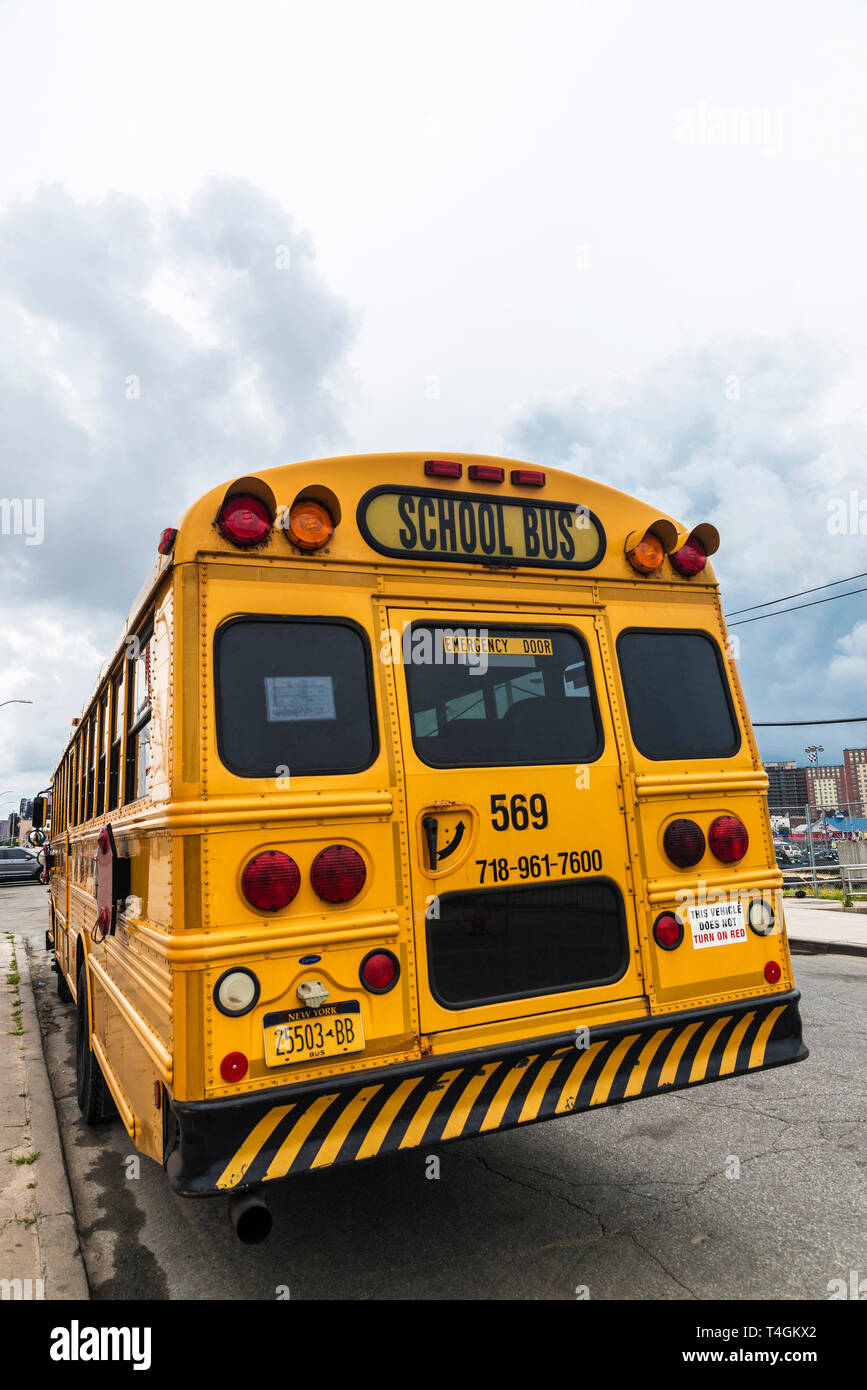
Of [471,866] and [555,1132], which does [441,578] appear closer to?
[471,866]

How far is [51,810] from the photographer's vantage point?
1071 centimetres

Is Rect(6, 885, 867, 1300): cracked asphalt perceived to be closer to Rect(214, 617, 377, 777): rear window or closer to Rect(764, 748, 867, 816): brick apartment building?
Rect(214, 617, 377, 777): rear window

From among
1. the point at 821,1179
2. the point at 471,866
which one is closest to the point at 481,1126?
the point at 471,866

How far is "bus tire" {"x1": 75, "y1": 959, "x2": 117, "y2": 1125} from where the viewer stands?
5.48 m

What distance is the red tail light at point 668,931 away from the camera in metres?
3.59

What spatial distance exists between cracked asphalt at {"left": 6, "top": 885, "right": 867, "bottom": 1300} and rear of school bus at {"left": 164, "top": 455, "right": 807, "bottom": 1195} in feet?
1.99

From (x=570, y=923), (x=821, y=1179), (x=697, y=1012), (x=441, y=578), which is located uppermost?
(x=441, y=578)

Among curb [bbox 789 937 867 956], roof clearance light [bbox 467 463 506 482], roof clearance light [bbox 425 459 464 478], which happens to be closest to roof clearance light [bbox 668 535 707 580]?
roof clearance light [bbox 467 463 506 482]

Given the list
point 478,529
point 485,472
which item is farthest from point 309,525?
point 485,472

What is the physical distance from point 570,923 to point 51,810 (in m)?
8.91

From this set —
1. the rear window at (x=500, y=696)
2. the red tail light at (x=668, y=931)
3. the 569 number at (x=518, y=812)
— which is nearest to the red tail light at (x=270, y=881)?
the rear window at (x=500, y=696)

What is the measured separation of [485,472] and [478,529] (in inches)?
9.8

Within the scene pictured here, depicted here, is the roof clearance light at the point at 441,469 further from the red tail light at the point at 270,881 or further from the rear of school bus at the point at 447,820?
the red tail light at the point at 270,881

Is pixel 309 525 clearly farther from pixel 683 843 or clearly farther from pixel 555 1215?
pixel 555 1215
